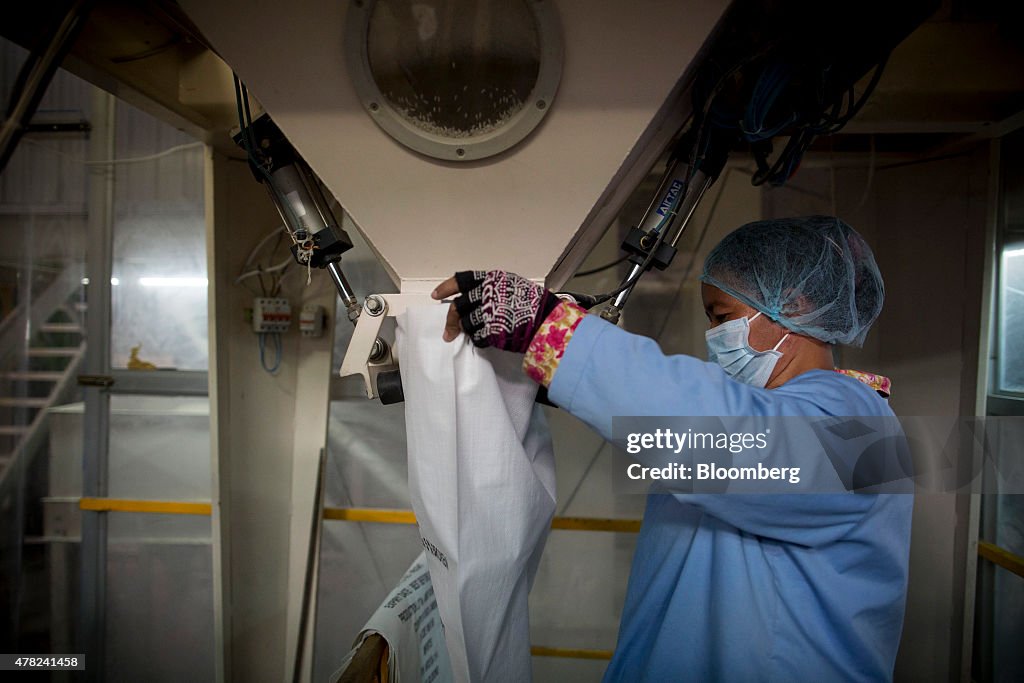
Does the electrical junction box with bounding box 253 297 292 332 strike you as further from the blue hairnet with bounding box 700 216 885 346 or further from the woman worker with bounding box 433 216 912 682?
the blue hairnet with bounding box 700 216 885 346

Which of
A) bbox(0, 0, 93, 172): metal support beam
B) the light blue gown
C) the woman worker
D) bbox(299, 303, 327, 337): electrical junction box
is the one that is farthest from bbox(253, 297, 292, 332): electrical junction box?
the light blue gown

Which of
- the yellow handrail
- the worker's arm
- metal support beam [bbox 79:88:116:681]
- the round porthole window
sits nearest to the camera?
the worker's arm

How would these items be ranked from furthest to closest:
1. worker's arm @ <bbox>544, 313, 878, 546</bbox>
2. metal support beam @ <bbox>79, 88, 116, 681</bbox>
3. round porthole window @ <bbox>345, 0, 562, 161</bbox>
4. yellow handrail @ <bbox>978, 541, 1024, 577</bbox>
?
metal support beam @ <bbox>79, 88, 116, 681</bbox> → yellow handrail @ <bbox>978, 541, 1024, 577</bbox> → round porthole window @ <bbox>345, 0, 562, 161</bbox> → worker's arm @ <bbox>544, 313, 878, 546</bbox>

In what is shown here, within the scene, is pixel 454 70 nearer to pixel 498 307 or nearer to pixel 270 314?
pixel 498 307

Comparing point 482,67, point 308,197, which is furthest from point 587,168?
point 308,197

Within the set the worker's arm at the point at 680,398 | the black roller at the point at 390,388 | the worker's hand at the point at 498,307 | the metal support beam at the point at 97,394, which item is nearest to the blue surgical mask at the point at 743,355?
the worker's arm at the point at 680,398

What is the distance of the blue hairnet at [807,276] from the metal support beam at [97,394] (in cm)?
218

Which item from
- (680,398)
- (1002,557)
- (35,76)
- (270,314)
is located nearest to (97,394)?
(270,314)

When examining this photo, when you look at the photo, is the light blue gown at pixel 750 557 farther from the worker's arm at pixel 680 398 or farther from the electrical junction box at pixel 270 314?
the electrical junction box at pixel 270 314

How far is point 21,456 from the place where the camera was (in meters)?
2.12

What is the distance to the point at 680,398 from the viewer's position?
0.61m

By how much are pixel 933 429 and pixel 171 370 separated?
2418 mm

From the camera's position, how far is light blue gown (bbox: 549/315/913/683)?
24.6 inches

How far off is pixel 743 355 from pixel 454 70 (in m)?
0.57
